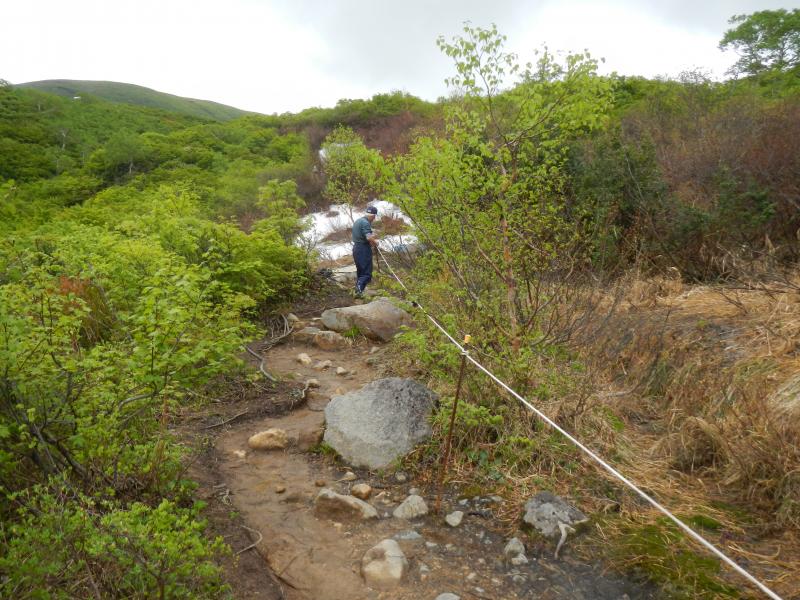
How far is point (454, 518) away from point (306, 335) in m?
4.39

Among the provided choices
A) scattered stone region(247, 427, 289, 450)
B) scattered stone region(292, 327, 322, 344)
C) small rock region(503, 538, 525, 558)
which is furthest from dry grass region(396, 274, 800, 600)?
scattered stone region(292, 327, 322, 344)

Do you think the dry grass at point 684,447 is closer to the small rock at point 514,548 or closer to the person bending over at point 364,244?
the small rock at point 514,548

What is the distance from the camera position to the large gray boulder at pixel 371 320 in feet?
23.2

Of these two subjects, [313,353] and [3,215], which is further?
[3,215]

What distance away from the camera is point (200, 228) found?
26.0 ft

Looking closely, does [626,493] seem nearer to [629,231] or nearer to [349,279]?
[629,231]

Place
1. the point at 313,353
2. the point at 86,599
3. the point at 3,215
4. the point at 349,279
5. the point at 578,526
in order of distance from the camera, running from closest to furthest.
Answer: the point at 86,599, the point at 578,526, the point at 313,353, the point at 349,279, the point at 3,215

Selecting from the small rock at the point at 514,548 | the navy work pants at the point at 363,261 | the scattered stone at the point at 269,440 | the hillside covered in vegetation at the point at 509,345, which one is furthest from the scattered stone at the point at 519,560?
the navy work pants at the point at 363,261

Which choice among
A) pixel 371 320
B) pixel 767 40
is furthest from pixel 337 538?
pixel 767 40

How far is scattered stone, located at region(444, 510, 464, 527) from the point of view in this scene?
10.5ft

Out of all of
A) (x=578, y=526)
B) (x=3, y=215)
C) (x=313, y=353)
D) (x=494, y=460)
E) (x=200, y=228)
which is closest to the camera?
(x=578, y=526)

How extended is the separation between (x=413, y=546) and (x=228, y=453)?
190cm

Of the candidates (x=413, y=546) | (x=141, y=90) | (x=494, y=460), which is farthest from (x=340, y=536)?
(x=141, y=90)

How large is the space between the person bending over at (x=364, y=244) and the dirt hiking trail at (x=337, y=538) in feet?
14.2
